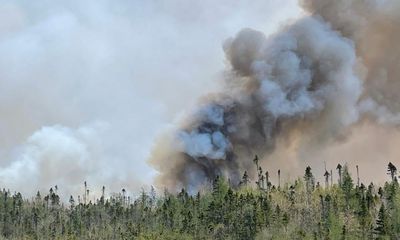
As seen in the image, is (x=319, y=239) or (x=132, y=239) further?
(x=132, y=239)

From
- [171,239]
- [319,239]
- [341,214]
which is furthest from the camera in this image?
[341,214]

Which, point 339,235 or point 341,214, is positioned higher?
point 341,214

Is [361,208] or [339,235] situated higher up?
[361,208]

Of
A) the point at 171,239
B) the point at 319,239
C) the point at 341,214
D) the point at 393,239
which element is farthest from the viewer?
the point at 341,214

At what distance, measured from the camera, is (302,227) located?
19512 centimetres

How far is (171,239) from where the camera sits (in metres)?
186

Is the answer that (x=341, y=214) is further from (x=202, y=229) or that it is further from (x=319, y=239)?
(x=202, y=229)

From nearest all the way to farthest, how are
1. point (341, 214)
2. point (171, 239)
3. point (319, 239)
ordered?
point (319, 239), point (171, 239), point (341, 214)

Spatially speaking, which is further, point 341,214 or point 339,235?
point 341,214

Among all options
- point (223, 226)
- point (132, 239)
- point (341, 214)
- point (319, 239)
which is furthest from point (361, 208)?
point (132, 239)

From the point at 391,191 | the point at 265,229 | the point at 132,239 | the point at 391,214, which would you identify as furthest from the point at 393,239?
the point at 132,239

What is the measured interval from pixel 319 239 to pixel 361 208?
1137 inches

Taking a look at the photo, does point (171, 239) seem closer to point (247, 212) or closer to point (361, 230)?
Result: point (247, 212)

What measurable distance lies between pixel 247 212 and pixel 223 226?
10.2 m
